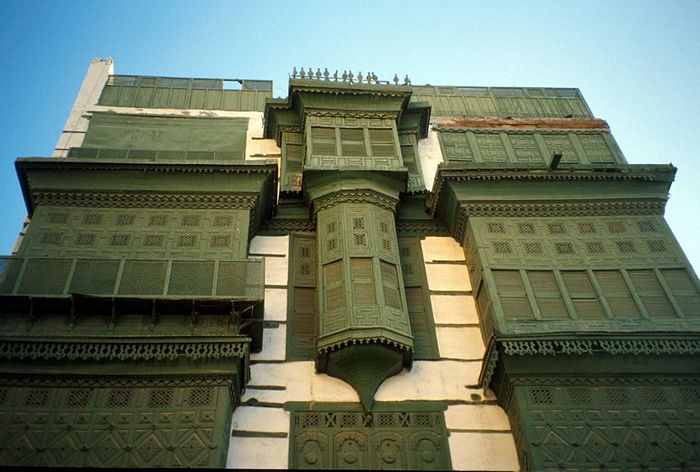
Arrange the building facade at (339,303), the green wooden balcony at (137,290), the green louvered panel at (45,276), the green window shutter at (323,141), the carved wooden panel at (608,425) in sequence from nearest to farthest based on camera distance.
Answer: the carved wooden panel at (608,425) < the building facade at (339,303) < the green wooden balcony at (137,290) < the green louvered panel at (45,276) < the green window shutter at (323,141)

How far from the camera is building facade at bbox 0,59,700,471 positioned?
33.1 feet

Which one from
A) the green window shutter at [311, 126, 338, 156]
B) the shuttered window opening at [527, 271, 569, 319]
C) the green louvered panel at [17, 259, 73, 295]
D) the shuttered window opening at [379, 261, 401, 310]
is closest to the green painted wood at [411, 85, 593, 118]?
the green window shutter at [311, 126, 338, 156]

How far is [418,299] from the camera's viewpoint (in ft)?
43.4

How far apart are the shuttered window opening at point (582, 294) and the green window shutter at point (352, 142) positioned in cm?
538

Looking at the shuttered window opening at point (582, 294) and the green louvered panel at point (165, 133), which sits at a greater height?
the green louvered panel at point (165, 133)

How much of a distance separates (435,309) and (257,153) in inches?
250

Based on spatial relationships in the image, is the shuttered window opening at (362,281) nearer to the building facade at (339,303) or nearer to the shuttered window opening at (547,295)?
the building facade at (339,303)

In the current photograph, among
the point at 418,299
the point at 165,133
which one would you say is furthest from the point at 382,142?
the point at 165,133

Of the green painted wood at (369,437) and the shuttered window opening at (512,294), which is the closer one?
the green painted wood at (369,437)

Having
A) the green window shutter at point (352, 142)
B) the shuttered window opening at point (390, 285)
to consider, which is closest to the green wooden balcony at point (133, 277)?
the shuttered window opening at point (390, 285)

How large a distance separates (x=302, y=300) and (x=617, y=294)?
606 centimetres

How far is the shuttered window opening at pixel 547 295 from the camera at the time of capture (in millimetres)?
11905

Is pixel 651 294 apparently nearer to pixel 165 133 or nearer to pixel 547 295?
pixel 547 295

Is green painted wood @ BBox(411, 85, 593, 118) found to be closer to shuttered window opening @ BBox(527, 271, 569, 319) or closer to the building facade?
the building facade
